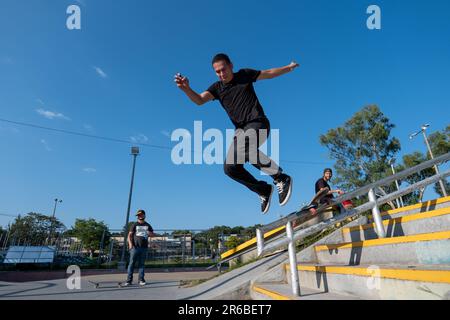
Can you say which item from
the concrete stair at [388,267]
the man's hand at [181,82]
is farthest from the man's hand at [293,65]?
the concrete stair at [388,267]

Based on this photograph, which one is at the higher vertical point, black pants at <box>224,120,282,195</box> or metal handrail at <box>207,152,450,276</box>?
black pants at <box>224,120,282,195</box>

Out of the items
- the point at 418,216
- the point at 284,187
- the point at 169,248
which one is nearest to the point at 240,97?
the point at 284,187

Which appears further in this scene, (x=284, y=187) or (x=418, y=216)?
(x=284, y=187)

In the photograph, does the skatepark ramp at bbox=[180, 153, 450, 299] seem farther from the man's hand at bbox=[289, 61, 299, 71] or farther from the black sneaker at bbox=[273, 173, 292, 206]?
the man's hand at bbox=[289, 61, 299, 71]

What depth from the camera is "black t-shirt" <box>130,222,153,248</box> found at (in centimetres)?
651

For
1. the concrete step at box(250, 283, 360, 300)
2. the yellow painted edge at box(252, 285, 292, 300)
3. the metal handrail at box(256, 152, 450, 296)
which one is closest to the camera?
the concrete step at box(250, 283, 360, 300)

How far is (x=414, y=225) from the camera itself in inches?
119

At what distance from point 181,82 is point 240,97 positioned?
0.77m

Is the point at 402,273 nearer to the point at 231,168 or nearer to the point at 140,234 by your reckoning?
the point at 231,168

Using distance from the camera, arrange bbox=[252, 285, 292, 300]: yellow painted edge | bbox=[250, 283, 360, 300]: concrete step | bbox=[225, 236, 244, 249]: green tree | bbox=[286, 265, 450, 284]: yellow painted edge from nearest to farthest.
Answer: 1. bbox=[286, 265, 450, 284]: yellow painted edge
2. bbox=[250, 283, 360, 300]: concrete step
3. bbox=[252, 285, 292, 300]: yellow painted edge
4. bbox=[225, 236, 244, 249]: green tree

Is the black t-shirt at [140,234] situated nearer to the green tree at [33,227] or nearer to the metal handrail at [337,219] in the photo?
the metal handrail at [337,219]

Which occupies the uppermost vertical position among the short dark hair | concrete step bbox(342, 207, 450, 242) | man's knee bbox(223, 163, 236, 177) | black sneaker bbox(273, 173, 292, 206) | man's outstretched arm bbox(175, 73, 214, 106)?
the short dark hair

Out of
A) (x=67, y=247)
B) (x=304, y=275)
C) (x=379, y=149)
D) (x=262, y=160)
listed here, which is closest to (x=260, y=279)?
(x=304, y=275)

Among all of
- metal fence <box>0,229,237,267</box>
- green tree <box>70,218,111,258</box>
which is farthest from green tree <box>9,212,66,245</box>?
metal fence <box>0,229,237,267</box>
